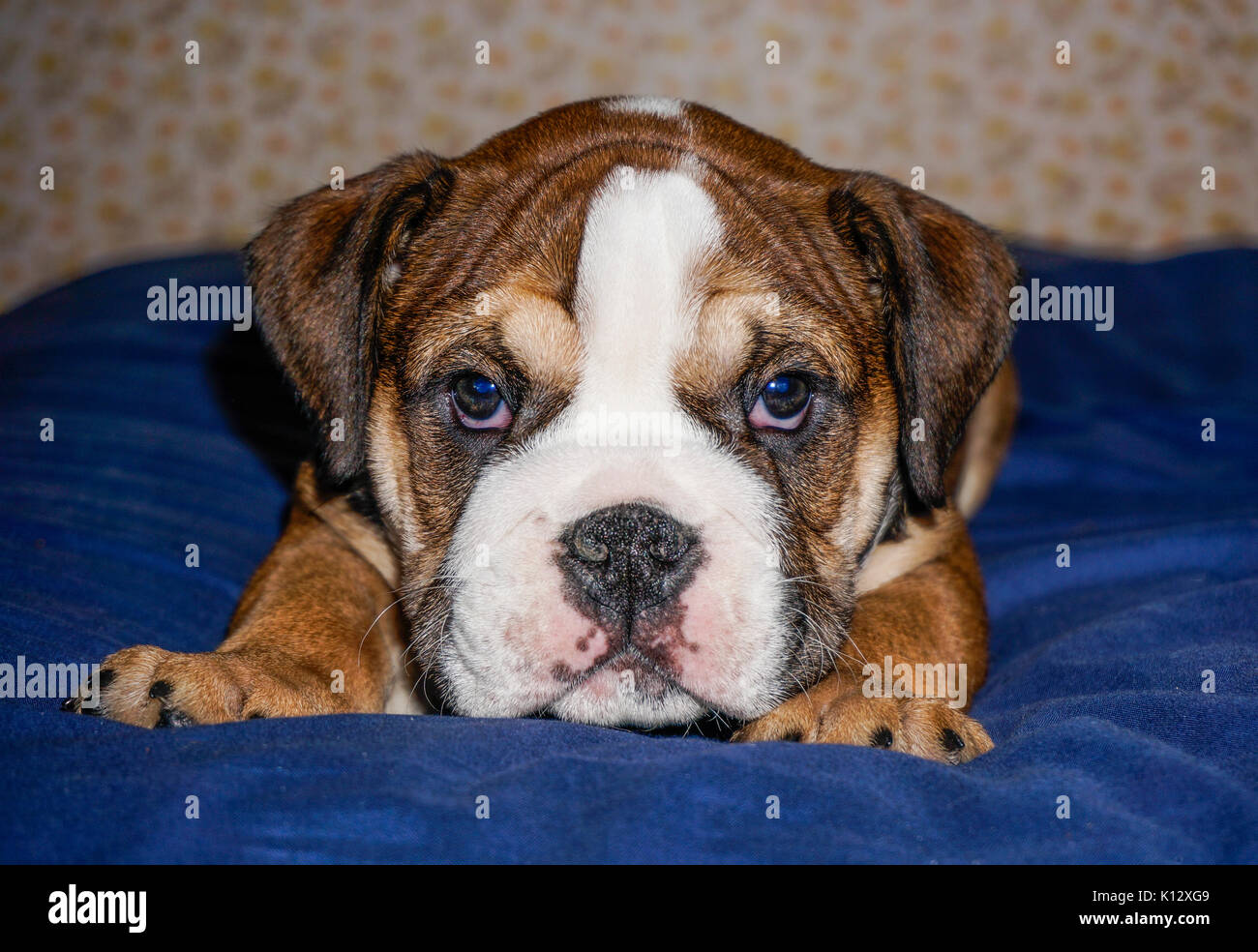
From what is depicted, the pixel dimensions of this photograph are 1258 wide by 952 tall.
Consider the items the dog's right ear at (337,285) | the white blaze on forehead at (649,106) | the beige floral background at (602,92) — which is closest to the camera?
the dog's right ear at (337,285)

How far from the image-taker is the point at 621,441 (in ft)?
8.27

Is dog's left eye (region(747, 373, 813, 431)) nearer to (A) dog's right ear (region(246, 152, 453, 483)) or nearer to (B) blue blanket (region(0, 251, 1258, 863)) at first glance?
(B) blue blanket (region(0, 251, 1258, 863))

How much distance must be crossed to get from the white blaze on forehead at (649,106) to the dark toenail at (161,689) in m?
2.00

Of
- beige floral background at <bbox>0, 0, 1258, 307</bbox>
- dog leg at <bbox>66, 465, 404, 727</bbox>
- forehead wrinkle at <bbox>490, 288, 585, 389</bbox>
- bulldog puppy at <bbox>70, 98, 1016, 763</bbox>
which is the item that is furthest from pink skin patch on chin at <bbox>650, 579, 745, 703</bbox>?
beige floral background at <bbox>0, 0, 1258, 307</bbox>

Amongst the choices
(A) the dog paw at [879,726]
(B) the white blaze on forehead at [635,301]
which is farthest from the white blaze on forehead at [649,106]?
(A) the dog paw at [879,726]

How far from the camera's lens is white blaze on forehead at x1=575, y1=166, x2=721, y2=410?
2.54m

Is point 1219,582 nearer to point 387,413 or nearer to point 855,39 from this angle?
point 387,413

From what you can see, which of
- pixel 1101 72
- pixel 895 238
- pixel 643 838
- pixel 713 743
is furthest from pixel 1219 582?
Answer: pixel 1101 72

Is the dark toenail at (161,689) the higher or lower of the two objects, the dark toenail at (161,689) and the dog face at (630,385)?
the lower

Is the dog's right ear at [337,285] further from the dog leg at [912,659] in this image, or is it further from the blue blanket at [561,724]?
the dog leg at [912,659]

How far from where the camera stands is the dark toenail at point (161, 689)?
7.46 ft

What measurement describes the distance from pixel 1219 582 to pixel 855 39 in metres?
6.04

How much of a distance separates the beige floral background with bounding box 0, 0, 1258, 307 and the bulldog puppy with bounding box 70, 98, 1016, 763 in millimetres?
5229

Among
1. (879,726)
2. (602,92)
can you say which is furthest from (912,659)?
(602,92)
